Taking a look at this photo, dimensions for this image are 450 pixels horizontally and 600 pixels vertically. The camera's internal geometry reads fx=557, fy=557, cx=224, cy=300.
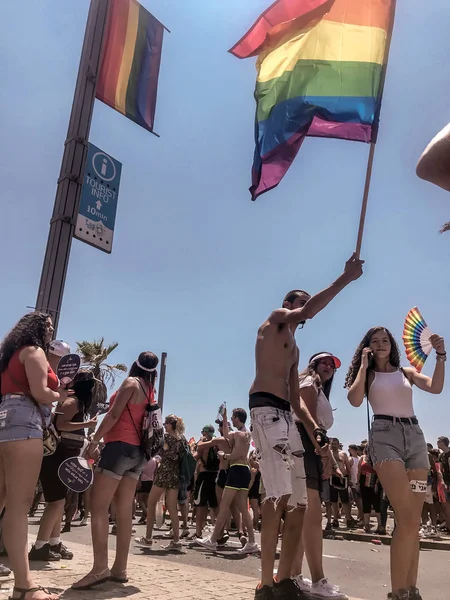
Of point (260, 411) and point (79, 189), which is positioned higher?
point (79, 189)

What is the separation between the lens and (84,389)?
549 centimetres

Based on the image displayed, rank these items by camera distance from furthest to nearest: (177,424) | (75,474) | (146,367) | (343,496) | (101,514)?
(343,496) → (177,424) → (146,367) → (101,514) → (75,474)

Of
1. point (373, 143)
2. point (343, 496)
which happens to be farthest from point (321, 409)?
point (343, 496)

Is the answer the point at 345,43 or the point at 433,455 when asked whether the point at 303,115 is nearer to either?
the point at 345,43

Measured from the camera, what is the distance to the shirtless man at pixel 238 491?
7.80 metres

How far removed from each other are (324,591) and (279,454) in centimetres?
110

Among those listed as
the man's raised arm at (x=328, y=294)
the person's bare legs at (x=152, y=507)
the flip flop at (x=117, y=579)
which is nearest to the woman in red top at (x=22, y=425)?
Answer: the flip flop at (x=117, y=579)

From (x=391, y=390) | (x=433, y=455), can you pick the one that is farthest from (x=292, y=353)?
(x=433, y=455)

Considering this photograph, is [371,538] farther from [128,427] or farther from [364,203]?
[364,203]

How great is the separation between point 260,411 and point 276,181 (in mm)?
2426

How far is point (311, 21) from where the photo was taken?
549cm

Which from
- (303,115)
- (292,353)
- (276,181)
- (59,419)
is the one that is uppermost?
(303,115)

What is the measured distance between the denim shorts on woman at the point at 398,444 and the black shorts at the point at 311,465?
18.0 inches

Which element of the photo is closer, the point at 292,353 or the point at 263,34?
the point at 292,353
